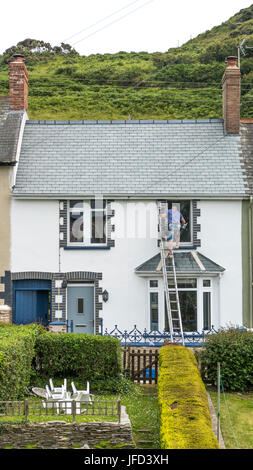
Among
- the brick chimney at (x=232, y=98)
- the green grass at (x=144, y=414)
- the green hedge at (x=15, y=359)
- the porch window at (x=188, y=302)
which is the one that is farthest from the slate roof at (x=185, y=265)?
the green hedge at (x=15, y=359)

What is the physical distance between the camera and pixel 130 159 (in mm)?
22219

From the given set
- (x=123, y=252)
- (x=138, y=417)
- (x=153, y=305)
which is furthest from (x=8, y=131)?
(x=138, y=417)

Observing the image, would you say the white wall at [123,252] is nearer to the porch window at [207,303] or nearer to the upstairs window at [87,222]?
the porch window at [207,303]

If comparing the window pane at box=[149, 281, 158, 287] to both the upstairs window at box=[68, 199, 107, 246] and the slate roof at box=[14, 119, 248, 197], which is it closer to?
the upstairs window at box=[68, 199, 107, 246]

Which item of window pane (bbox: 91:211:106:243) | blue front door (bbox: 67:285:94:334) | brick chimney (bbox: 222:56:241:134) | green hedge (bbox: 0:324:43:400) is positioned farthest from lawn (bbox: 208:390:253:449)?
brick chimney (bbox: 222:56:241:134)

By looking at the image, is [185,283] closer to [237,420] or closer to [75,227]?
[75,227]

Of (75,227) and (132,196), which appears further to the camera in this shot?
(75,227)

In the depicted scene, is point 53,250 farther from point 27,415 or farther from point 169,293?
point 27,415

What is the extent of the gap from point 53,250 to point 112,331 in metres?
3.69

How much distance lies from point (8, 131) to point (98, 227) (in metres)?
5.21

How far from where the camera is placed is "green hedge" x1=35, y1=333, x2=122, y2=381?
14.7 m

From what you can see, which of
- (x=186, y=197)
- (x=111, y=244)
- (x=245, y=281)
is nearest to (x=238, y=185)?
(x=186, y=197)

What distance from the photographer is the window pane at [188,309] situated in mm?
20094
